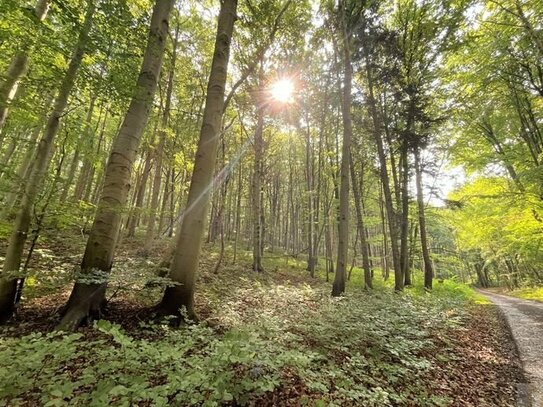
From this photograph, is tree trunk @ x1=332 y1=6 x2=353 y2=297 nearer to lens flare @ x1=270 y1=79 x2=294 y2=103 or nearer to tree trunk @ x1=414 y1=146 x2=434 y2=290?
lens flare @ x1=270 y1=79 x2=294 y2=103

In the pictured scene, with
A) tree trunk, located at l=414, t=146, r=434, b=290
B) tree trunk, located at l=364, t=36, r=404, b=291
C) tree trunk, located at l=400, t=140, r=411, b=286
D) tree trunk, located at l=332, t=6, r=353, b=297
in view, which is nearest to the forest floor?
tree trunk, located at l=332, t=6, r=353, b=297

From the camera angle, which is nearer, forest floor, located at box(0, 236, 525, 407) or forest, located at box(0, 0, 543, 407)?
forest floor, located at box(0, 236, 525, 407)

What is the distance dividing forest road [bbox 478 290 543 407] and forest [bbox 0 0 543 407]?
186 mm

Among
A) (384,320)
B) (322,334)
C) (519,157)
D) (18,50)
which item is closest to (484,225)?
(519,157)

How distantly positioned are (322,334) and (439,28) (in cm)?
1440

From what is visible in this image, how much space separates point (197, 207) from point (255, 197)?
7927 millimetres

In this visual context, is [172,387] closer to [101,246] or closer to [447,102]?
[101,246]

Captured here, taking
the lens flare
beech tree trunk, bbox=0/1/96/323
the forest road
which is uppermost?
the lens flare

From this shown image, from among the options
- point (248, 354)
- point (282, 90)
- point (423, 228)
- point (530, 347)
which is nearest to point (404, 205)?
point (423, 228)

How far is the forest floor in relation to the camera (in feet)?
7.75

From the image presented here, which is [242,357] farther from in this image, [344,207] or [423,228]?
[423,228]

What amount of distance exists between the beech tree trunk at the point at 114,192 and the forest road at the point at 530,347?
263 inches

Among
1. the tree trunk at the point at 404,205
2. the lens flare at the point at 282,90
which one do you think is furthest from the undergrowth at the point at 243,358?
the lens flare at the point at 282,90

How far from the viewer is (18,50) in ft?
14.1
